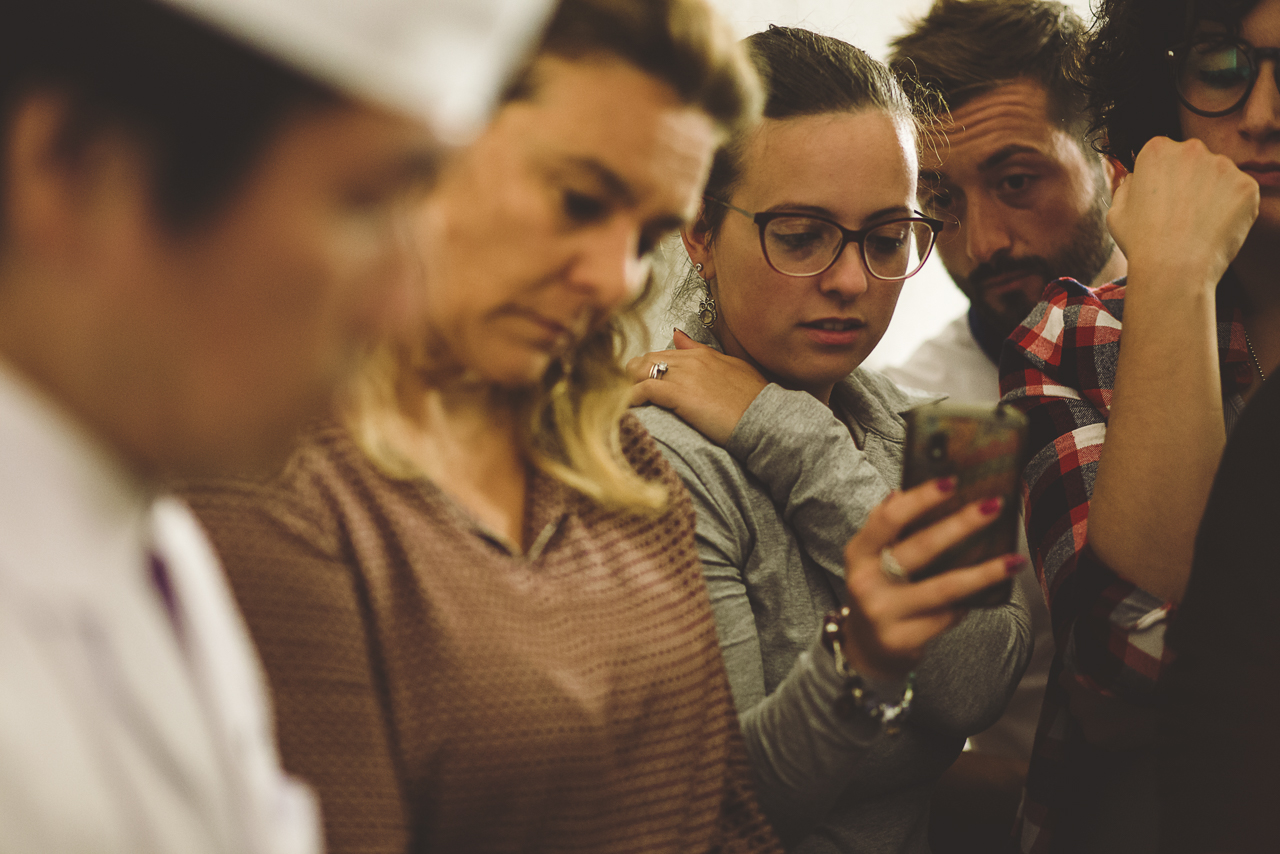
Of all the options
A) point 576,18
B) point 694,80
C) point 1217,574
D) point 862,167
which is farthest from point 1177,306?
point 576,18

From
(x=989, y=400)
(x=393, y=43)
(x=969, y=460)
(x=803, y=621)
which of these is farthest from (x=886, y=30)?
(x=393, y=43)

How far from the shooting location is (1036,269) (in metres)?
1.98

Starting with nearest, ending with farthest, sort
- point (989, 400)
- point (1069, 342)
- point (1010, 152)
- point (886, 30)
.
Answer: point (1069, 342) → point (1010, 152) → point (989, 400) → point (886, 30)

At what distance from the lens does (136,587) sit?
0.50 m

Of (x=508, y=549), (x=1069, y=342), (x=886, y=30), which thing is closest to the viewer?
(x=508, y=549)

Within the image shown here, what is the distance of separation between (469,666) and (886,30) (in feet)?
8.15

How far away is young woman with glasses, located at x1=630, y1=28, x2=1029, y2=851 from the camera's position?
1.03 meters

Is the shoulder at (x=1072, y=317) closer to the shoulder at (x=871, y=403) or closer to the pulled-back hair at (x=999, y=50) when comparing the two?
the shoulder at (x=871, y=403)

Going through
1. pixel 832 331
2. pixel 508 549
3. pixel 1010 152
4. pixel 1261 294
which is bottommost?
pixel 508 549

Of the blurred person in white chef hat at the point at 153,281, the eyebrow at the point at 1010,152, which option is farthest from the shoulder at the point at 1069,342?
the blurred person in white chef hat at the point at 153,281

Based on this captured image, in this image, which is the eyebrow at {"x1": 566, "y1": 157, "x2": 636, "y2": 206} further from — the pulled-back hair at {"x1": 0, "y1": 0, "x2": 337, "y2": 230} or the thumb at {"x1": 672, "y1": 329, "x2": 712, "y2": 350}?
the thumb at {"x1": 672, "y1": 329, "x2": 712, "y2": 350}

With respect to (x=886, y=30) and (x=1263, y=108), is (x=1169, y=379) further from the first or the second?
(x=886, y=30)

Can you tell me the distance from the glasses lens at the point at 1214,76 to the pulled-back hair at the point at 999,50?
73cm

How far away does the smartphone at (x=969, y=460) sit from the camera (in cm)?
88
